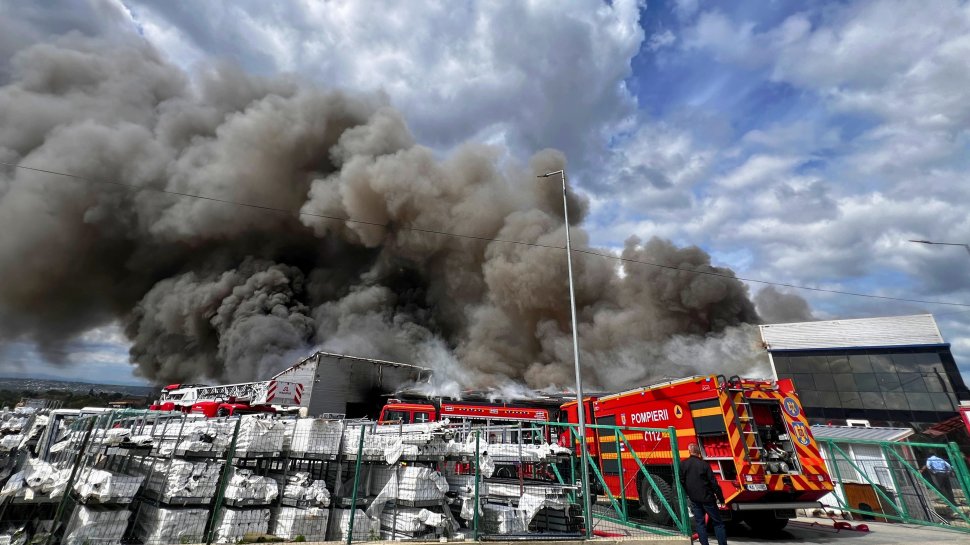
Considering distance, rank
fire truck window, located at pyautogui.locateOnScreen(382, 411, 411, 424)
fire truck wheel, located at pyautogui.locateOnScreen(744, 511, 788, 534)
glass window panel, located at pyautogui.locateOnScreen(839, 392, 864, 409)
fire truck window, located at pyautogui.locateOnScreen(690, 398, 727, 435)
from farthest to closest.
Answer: glass window panel, located at pyautogui.locateOnScreen(839, 392, 864, 409) → fire truck window, located at pyautogui.locateOnScreen(382, 411, 411, 424) → fire truck wheel, located at pyautogui.locateOnScreen(744, 511, 788, 534) → fire truck window, located at pyautogui.locateOnScreen(690, 398, 727, 435)

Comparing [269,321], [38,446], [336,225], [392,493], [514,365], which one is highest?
[336,225]

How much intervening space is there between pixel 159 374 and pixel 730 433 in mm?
32171

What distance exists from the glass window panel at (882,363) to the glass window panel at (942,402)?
1.53m

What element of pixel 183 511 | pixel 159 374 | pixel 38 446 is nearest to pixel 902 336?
pixel 183 511

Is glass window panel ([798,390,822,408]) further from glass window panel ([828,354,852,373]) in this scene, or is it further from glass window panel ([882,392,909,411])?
glass window panel ([882,392,909,411])

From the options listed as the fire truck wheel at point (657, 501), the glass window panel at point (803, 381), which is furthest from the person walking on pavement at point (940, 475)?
the glass window panel at point (803, 381)

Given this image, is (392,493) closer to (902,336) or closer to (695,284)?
(695,284)

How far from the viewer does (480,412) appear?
44.2ft

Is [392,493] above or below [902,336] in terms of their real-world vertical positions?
below

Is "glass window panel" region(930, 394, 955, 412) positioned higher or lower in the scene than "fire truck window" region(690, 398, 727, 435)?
higher

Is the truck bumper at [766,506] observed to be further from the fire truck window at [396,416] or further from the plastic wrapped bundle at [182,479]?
the fire truck window at [396,416]

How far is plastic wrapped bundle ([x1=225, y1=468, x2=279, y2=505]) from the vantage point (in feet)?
15.8

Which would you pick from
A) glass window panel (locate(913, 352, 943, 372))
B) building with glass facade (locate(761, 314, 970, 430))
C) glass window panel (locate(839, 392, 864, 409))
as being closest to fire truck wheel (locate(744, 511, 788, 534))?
building with glass facade (locate(761, 314, 970, 430))

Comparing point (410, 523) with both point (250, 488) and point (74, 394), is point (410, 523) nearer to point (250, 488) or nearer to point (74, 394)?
point (250, 488)
